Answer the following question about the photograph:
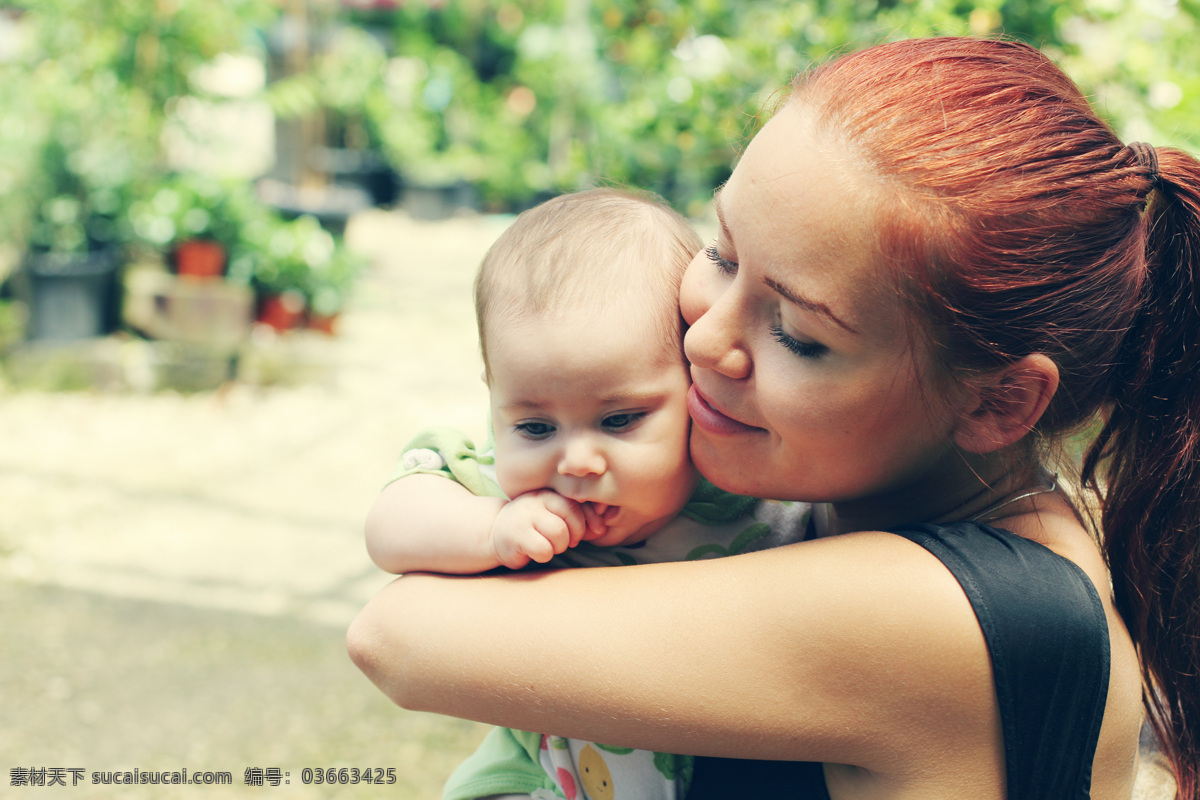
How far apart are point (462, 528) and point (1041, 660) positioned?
28.5 inches

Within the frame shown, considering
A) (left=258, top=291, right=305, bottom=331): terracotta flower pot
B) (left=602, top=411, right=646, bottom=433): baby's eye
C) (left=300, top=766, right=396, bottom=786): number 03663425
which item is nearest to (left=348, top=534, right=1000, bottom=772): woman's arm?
(left=602, top=411, right=646, bottom=433): baby's eye

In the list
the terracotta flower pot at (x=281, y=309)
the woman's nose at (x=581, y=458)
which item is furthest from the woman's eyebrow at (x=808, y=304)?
the terracotta flower pot at (x=281, y=309)

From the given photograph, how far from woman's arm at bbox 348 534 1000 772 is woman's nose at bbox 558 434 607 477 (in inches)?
5.8

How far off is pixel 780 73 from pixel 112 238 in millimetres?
5330

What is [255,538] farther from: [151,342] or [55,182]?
[55,182]

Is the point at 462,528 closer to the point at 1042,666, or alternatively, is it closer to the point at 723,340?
the point at 723,340

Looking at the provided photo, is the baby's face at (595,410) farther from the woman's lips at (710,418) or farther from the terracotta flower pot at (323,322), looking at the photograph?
the terracotta flower pot at (323,322)

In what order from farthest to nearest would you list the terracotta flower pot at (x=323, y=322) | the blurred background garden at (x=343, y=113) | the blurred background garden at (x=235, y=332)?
the terracotta flower pot at (x=323, y=322) < the blurred background garden at (x=235, y=332) < the blurred background garden at (x=343, y=113)

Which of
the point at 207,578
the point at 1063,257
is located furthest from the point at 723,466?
the point at 207,578

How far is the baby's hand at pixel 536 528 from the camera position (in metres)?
1.27

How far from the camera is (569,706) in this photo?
45.3 inches

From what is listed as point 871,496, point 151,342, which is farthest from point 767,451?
point 151,342

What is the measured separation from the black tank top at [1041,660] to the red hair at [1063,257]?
212 mm

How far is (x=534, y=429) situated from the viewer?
137 centimetres
